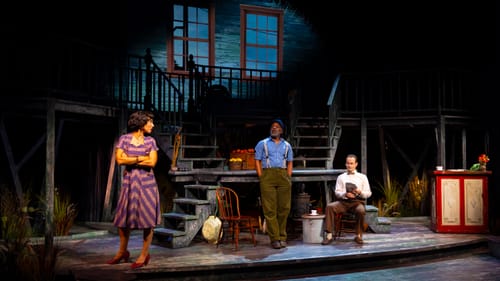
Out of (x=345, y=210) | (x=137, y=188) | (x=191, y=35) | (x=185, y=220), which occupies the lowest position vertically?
(x=185, y=220)

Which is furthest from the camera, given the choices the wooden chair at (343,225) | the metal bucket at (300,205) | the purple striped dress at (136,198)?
the metal bucket at (300,205)

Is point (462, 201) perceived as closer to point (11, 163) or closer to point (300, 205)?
point (300, 205)

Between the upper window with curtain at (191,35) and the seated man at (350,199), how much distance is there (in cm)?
588

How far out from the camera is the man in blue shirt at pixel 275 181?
7715 mm

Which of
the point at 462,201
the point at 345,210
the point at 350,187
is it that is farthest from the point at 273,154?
the point at 462,201

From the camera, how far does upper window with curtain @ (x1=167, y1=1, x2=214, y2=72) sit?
42.7 feet

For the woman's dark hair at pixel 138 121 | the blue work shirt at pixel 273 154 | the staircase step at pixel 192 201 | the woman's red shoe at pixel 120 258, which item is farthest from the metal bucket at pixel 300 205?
the woman's dark hair at pixel 138 121

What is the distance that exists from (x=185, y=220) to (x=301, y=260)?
5.92 feet

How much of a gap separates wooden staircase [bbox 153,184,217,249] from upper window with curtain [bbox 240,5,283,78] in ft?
19.0

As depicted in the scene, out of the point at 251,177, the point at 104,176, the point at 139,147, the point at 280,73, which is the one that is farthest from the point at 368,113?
the point at 139,147

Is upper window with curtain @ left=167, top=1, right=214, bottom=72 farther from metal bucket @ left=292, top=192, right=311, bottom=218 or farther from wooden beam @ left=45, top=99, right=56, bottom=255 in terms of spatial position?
metal bucket @ left=292, top=192, right=311, bottom=218

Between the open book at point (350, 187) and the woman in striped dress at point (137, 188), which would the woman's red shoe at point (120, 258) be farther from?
the open book at point (350, 187)

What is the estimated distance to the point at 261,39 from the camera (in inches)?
550

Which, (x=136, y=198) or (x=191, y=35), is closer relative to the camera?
(x=136, y=198)
